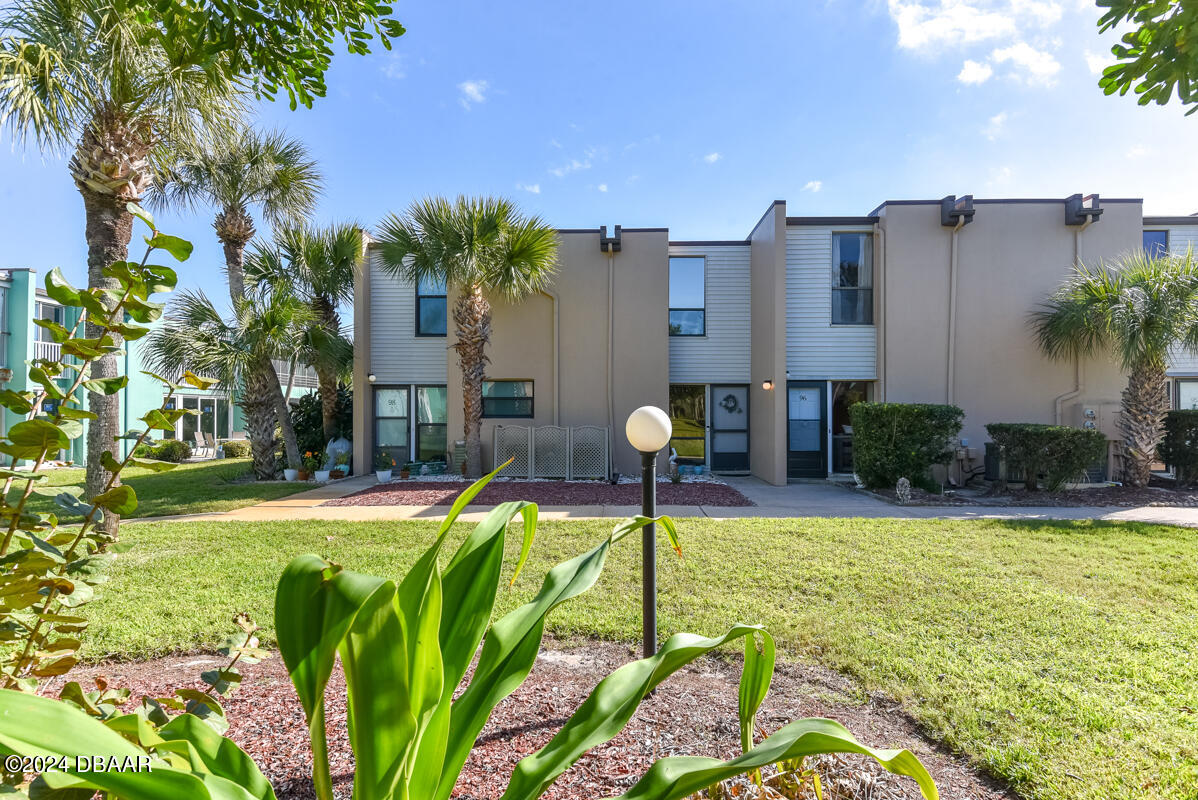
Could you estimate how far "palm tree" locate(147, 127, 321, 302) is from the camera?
1118cm

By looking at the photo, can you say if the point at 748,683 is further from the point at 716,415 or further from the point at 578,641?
the point at 716,415

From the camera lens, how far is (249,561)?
534 cm

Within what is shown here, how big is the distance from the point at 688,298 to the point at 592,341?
2.66 meters

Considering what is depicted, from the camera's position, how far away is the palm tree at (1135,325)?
883 cm

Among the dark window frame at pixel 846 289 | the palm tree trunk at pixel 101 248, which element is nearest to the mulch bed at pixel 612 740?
the palm tree trunk at pixel 101 248

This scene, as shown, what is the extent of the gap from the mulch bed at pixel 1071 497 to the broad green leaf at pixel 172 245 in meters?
9.69

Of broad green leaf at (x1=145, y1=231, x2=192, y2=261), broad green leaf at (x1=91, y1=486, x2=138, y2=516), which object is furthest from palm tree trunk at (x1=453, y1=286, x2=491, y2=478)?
broad green leaf at (x1=91, y1=486, x2=138, y2=516)

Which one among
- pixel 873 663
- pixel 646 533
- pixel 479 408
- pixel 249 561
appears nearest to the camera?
pixel 646 533

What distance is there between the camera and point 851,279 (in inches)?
457

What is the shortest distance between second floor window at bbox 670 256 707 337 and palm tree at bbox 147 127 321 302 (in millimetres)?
8686

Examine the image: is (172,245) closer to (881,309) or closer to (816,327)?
(816,327)

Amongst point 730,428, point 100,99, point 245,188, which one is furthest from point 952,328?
point 245,188

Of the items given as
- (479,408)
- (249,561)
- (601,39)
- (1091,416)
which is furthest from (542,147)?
(1091,416)

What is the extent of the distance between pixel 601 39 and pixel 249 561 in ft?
24.5
